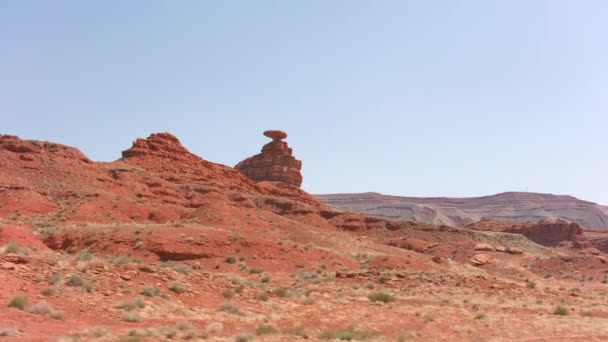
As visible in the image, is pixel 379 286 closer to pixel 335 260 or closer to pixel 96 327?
pixel 335 260

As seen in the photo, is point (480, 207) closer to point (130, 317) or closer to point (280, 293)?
point (280, 293)

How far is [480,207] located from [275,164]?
101 m

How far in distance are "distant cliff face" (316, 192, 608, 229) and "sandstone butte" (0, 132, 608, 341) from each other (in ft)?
262

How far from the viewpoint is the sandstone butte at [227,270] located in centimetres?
1247

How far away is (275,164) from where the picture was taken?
91.4 metres

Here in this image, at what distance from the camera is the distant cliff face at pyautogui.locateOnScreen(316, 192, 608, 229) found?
14912cm

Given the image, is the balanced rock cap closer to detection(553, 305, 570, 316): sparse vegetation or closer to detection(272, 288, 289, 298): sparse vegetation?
detection(553, 305, 570, 316): sparse vegetation

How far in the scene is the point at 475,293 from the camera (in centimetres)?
2339

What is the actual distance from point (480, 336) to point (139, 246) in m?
20.8

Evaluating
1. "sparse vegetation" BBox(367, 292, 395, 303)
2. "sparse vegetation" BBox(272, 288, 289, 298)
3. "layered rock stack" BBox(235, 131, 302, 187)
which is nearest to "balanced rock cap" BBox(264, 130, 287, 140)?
"layered rock stack" BBox(235, 131, 302, 187)

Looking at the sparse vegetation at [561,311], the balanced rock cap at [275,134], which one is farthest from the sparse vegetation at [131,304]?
the balanced rock cap at [275,134]

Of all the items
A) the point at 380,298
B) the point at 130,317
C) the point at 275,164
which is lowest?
the point at 380,298

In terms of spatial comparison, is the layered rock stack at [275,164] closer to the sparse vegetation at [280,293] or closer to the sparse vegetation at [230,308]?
the sparse vegetation at [280,293]

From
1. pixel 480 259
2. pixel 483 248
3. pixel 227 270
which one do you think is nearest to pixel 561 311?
pixel 227 270
